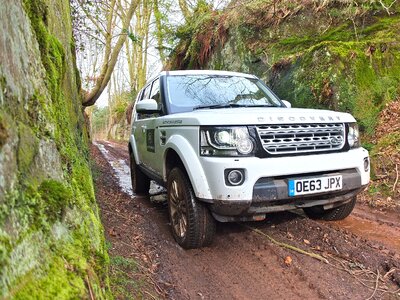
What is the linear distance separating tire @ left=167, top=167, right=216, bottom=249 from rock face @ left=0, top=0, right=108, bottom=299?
3.93 ft

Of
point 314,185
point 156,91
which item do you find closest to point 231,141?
point 314,185

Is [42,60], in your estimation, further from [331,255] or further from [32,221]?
[331,255]

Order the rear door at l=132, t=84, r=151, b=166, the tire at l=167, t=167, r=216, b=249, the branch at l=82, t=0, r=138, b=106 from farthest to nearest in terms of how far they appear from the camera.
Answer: the branch at l=82, t=0, r=138, b=106
the rear door at l=132, t=84, r=151, b=166
the tire at l=167, t=167, r=216, b=249

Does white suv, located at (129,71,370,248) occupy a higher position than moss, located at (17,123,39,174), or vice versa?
moss, located at (17,123,39,174)

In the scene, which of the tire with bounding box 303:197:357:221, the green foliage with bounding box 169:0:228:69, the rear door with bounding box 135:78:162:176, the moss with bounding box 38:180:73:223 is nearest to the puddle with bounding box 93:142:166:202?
the rear door with bounding box 135:78:162:176

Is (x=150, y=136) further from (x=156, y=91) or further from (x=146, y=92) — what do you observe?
(x=146, y=92)

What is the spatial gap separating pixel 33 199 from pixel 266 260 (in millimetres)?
2268

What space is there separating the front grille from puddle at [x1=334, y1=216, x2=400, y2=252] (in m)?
1.10

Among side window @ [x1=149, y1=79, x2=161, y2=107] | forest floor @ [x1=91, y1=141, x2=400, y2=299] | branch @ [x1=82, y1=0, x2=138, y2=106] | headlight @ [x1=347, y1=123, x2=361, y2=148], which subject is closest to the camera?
forest floor @ [x1=91, y1=141, x2=400, y2=299]

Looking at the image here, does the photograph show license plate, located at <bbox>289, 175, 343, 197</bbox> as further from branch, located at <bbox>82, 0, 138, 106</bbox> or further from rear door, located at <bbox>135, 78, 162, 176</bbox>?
branch, located at <bbox>82, 0, 138, 106</bbox>

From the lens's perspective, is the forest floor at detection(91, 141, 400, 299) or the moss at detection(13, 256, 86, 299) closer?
the moss at detection(13, 256, 86, 299)

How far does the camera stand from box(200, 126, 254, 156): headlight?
111 inches

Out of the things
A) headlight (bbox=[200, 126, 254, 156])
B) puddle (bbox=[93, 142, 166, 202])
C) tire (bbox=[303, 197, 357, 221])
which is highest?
headlight (bbox=[200, 126, 254, 156])

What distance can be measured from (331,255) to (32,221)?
8.62ft
